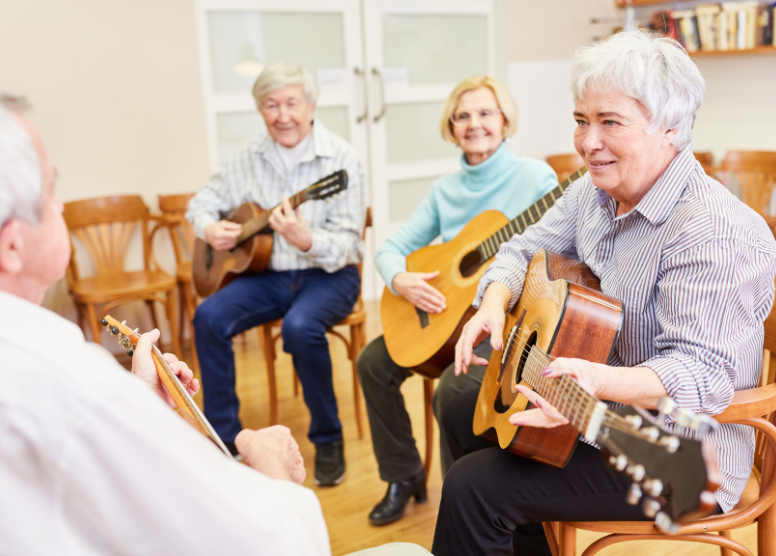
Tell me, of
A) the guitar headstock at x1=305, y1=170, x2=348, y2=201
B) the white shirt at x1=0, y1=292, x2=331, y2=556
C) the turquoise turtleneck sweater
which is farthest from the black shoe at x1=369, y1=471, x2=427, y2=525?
the white shirt at x1=0, y1=292, x2=331, y2=556

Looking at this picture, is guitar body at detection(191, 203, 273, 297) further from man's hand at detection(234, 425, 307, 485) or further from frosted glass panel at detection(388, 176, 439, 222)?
frosted glass panel at detection(388, 176, 439, 222)

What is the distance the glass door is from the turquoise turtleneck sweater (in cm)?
215

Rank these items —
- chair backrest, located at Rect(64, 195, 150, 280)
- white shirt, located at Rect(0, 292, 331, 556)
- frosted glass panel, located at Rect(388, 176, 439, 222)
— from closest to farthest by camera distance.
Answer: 1. white shirt, located at Rect(0, 292, 331, 556)
2. chair backrest, located at Rect(64, 195, 150, 280)
3. frosted glass panel, located at Rect(388, 176, 439, 222)

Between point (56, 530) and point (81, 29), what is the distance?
328 cm

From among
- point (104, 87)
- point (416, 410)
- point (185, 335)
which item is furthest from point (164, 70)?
point (416, 410)

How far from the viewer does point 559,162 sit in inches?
182

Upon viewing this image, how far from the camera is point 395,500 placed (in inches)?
80.7

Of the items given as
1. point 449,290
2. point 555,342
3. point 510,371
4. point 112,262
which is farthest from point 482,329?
point 112,262

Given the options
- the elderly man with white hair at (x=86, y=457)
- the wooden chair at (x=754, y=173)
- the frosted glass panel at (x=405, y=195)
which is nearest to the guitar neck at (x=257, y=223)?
the elderly man with white hair at (x=86, y=457)

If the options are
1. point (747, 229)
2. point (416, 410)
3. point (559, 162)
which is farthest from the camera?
point (559, 162)

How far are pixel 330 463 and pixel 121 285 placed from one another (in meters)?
1.52

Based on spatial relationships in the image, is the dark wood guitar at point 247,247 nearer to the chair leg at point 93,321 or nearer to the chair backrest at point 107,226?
the chair leg at point 93,321

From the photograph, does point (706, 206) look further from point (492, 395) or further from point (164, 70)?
point (164, 70)

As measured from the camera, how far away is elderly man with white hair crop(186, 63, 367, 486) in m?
2.31
